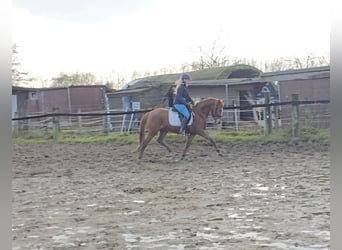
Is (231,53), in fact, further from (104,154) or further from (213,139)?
(104,154)

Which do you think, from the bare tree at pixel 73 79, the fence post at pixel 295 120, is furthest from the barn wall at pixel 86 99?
the fence post at pixel 295 120

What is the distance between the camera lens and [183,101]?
3.78 metres

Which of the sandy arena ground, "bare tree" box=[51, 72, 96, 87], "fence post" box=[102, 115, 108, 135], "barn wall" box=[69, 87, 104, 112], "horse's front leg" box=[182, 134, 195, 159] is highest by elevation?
"bare tree" box=[51, 72, 96, 87]

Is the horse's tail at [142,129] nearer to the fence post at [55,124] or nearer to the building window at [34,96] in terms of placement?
the fence post at [55,124]

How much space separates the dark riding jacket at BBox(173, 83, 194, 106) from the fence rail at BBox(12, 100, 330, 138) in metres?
0.35

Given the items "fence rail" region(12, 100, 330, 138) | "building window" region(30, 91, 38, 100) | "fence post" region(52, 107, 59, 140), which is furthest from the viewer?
"fence rail" region(12, 100, 330, 138)

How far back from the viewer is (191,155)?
13.1 ft

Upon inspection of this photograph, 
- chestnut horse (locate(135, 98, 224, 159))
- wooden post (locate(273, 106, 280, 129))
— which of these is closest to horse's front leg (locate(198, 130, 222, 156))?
chestnut horse (locate(135, 98, 224, 159))

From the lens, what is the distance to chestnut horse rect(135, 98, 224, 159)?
3871 mm

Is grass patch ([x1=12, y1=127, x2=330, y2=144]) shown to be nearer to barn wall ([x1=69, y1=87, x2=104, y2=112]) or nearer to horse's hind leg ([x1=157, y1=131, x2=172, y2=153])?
horse's hind leg ([x1=157, y1=131, x2=172, y2=153])

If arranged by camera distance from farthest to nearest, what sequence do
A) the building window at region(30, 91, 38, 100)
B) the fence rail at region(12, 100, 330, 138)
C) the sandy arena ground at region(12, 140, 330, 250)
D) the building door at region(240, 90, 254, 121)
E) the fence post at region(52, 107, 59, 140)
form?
the building door at region(240, 90, 254, 121) → the fence rail at region(12, 100, 330, 138) → the fence post at region(52, 107, 59, 140) → the building window at region(30, 91, 38, 100) → the sandy arena ground at region(12, 140, 330, 250)

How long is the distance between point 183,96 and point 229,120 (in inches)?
29.8

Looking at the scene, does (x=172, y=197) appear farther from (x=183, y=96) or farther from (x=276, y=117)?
(x=276, y=117)

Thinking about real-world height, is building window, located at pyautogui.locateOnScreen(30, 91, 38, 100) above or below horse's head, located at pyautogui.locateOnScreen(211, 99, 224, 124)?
above
